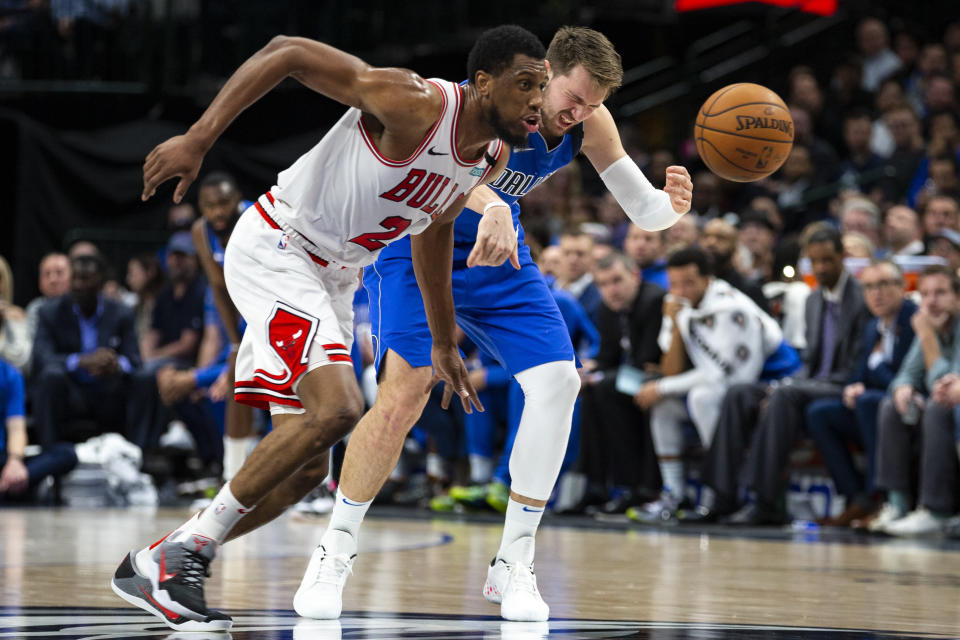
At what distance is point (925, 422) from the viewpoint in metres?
7.13

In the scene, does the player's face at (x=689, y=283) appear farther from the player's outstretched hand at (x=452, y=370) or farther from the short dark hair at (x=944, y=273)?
the player's outstretched hand at (x=452, y=370)

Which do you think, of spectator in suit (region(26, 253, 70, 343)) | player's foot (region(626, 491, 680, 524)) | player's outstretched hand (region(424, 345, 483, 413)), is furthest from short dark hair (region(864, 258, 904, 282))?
spectator in suit (region(26, 253, 70, 343))

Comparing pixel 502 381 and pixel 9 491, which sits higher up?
pixel 502 381

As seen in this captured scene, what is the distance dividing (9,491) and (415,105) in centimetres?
649

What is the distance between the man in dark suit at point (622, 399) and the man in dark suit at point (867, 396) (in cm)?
113

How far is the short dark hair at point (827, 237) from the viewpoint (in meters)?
7.79

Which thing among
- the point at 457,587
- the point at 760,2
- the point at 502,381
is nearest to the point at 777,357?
the point at 502,381

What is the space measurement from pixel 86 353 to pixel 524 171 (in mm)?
6335

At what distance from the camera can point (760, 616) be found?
3736mm

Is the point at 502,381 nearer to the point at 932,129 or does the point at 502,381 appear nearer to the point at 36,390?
the point at 36,390

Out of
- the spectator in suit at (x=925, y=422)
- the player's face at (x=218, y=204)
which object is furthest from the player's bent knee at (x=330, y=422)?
the spectator in suit at (x=925, y=422)

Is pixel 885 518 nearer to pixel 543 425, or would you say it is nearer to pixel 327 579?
pixel 543 425

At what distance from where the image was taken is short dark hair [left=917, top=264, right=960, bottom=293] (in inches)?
281

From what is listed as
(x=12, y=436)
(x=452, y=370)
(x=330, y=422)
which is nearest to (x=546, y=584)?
(x=452, y=370)
